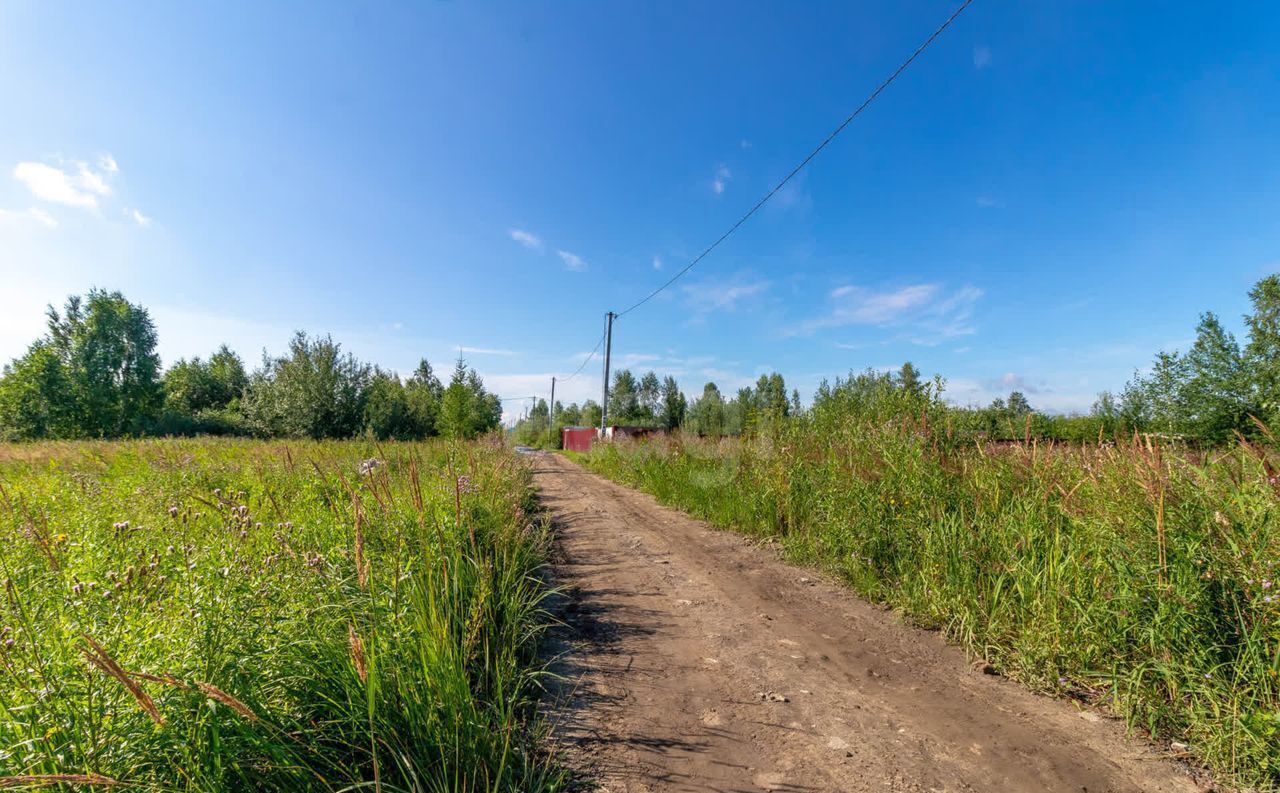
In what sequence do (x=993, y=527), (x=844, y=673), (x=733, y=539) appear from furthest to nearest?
(x=733, y=539)
(x=993, y=527)
(x=844, y=673)

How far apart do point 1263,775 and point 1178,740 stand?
0.33 meters

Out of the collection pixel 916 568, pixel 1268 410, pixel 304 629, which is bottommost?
pixel 916 568

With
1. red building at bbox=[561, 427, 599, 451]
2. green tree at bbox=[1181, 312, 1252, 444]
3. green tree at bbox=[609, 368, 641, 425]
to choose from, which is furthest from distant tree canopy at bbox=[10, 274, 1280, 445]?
green tree at bbox=[609, 368, 641, 425]

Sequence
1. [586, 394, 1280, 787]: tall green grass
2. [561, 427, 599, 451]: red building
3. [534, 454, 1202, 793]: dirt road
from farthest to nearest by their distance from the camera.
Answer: [561, 427, 599, 451]: red building, [586, 394, 1280, 787]: tall green grass, [534, 454, 1202, 793]: dirt road

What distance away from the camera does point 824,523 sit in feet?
18.4

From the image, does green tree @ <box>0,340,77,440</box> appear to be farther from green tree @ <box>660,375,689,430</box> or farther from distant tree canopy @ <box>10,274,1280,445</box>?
green tree @ <box>660,375,689,430</box>

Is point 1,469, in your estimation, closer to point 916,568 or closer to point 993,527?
point 916,568

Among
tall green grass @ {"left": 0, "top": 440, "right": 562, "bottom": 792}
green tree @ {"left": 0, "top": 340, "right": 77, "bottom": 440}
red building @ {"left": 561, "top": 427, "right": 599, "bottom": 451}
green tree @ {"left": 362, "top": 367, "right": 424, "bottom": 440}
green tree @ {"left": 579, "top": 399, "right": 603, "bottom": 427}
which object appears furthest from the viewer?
green tree @ {"left": 579, "top": 399, "right": 603, "bottom": 427}

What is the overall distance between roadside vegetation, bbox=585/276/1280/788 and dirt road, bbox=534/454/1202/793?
275mm

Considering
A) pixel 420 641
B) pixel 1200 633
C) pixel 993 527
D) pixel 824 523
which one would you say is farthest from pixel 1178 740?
pixel 420 641

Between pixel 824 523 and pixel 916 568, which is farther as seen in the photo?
pixel 824 523

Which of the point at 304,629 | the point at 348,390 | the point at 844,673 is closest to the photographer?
the point at 304,629

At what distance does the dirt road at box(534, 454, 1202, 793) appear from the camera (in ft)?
7.17

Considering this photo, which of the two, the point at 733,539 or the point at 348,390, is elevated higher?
the point at 348,390
